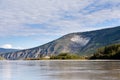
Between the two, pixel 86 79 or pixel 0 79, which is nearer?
pixel 86 79

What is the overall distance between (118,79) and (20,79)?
43.3ft

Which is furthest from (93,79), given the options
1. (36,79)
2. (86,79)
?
(36,79)

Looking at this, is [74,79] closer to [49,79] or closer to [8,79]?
[49,79]

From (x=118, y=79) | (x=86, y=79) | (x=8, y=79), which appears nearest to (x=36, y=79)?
(x=8, y=79)

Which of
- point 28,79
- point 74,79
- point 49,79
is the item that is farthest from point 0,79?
point 74,79

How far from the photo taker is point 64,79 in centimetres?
4184

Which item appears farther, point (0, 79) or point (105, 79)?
point (0, 79)

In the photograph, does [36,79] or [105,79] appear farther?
[36,79]

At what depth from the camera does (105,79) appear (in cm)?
4012

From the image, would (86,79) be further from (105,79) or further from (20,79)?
(20,79)

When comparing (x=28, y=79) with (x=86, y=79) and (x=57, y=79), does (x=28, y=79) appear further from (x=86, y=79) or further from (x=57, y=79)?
(x=86, y=79)

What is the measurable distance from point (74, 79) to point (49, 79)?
3629mm

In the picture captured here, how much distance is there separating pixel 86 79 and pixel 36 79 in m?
6.98

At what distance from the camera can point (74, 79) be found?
41406 millimetres
